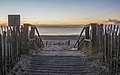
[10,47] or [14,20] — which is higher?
[14,20]

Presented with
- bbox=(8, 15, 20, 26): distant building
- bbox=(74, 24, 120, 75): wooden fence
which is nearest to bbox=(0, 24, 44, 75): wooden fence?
bbox=(8, 15, 20, 26): distant building

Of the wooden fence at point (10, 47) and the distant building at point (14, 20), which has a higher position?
the distant building at point (14, 20)

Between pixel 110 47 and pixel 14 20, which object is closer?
pixel 110 47

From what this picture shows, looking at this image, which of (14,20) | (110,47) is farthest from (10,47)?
(14,20)

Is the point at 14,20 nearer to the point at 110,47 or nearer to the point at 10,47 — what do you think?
the point at 10,47

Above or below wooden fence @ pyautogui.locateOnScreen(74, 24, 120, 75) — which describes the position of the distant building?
above

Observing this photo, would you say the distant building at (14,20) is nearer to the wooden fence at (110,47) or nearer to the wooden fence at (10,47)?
the wooden fence at (10,47)

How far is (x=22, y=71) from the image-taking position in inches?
448

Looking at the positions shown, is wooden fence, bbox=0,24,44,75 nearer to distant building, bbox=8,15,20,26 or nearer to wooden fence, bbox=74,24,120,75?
distant building, bbox=8,15,20,26

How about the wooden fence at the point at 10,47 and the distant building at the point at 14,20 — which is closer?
the wooden fence at the point at 10,47

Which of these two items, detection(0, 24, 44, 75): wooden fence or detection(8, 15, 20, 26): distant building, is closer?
detection(0, 24, 44, 75): wooden fence

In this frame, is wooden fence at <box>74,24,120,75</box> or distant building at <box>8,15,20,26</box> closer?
wooden fence at <box>74,24,120,75</box>

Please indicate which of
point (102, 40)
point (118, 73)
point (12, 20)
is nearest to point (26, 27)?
point (12, 20)


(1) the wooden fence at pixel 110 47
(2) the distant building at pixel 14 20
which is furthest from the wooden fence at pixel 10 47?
(1) the wooden fence at pixel 110 47
